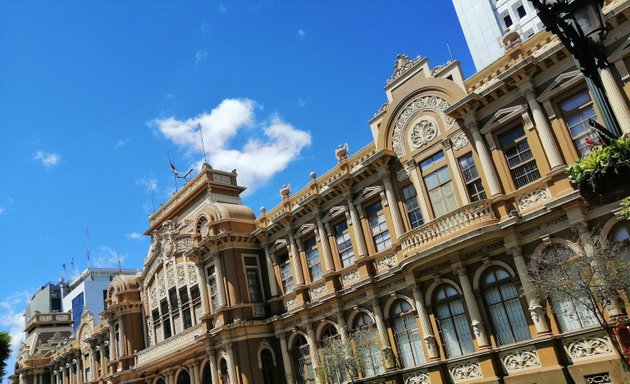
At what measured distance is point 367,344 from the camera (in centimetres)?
2033

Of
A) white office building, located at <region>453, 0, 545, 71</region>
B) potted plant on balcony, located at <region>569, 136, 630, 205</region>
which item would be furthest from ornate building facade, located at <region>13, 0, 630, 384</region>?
white office building, located at <region>453, 0, 545, 71</region>

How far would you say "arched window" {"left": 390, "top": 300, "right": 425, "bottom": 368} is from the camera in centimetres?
2011

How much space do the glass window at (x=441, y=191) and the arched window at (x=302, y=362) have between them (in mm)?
9184

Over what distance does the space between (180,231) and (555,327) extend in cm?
2157

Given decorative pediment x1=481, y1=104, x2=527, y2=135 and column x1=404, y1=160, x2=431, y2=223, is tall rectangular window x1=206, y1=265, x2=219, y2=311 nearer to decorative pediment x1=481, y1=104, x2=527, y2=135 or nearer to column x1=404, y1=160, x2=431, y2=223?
Answer: column x1=404, y1=160, x2=431, y2=223

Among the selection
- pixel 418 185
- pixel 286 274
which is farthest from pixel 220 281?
pixel 418 185

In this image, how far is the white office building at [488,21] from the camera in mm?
48812

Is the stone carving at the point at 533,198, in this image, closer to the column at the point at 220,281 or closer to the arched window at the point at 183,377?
the column at the point at 220,281

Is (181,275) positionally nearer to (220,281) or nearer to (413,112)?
(220,281)

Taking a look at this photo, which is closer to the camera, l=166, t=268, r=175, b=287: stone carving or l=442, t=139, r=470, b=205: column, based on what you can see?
l=442, t=139, r=470, b=205: column

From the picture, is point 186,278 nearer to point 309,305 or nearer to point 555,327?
point 309,305

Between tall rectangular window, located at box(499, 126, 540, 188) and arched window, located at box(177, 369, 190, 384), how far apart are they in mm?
21346

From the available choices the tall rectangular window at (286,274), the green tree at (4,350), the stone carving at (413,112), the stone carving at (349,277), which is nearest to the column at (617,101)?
the stone carving at (413,112)

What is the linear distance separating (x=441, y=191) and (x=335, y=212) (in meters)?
5.41
